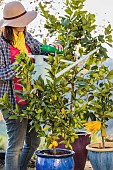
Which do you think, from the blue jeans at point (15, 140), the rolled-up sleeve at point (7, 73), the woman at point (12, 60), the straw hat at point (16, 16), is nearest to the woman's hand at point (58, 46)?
the woman at point (12, 60)

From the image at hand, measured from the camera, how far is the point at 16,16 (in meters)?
2.62

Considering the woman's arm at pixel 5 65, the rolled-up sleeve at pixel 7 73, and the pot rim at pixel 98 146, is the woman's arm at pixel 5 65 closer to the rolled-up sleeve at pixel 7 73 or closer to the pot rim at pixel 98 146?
the rolled-up sleeve at pixel 7 73

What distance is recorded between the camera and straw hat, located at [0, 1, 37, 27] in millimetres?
2576

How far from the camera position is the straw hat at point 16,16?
258 centimetres

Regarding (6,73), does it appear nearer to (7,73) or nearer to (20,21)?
(7,73)

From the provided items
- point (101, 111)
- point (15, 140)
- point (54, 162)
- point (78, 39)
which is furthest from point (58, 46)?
point (54, 162)

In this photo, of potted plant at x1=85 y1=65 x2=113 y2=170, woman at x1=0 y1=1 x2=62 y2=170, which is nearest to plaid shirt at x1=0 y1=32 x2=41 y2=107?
woman at x1=0 y1=1 x2=62 y2=170

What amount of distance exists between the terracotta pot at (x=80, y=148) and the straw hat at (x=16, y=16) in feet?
3.12

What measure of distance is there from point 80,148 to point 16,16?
106 centimetres

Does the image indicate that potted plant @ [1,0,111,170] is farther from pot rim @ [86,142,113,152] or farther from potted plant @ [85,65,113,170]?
pot rim @ [86,142,113,152]

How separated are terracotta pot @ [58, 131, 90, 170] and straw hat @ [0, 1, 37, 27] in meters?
0.95

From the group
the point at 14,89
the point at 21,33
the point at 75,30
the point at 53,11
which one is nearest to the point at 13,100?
the point at 14,89

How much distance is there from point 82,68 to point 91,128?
1.26ft

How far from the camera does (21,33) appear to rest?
2.67m
